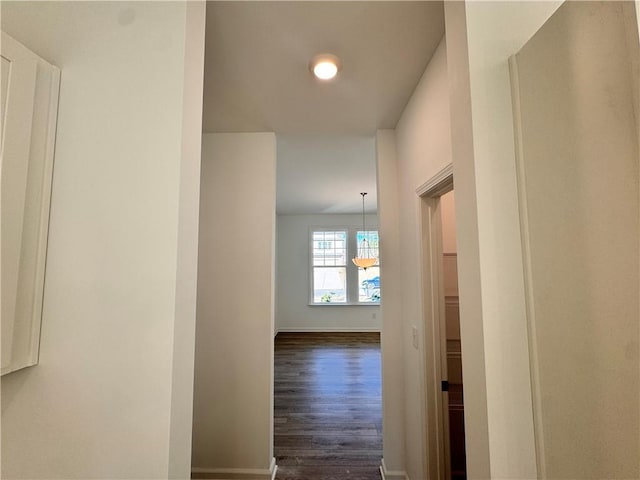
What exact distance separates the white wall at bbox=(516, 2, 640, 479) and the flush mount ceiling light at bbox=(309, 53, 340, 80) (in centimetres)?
93

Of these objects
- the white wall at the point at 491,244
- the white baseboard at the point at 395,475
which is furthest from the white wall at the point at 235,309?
the white wall at the point at 491,244

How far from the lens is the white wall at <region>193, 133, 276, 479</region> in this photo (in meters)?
2.14

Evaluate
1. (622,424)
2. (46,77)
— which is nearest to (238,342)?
(46,77)

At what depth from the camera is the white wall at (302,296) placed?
268 inches

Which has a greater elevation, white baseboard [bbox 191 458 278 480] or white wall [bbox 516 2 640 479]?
white wall [bbox 516 2 640 479]

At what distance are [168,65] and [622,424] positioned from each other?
1.51m

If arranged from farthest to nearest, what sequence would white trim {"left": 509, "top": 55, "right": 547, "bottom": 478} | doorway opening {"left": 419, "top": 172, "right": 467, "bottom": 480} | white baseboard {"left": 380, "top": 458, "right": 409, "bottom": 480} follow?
white baseboard {"left": 380, "top": 458, "right": 409, "bottom": 480}
doorway opening {"left": 419, "top": 172, "right": 467, "bottom": 480}
white trim {"left": 509, "top": 55, "right": 547, "bottom": 478}

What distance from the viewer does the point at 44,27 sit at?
3.03 feet

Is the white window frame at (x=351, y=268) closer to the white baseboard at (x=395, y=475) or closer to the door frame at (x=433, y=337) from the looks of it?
the white baseboard at (x=395, y=475)

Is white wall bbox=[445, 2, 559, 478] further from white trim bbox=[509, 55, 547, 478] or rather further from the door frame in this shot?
the door frame

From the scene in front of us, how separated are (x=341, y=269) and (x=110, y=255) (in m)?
6.23

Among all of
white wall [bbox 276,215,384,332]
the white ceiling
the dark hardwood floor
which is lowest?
the dark hardwood floor

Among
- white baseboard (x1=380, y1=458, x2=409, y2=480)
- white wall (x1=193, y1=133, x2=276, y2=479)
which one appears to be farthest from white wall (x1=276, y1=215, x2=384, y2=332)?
white baseboard (x1=380, y1=458, x2=409, y2=480)

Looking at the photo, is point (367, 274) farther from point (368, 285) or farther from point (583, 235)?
point (583, 235)
